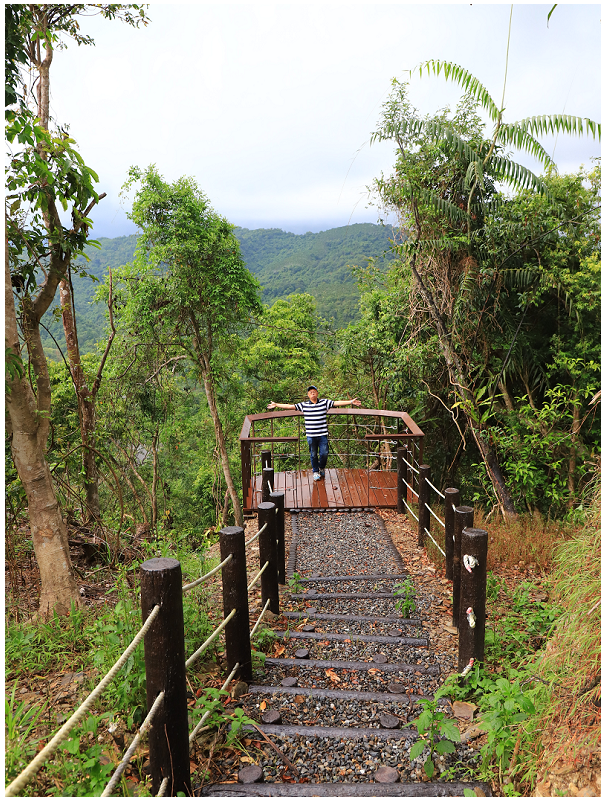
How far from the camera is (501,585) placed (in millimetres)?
4543

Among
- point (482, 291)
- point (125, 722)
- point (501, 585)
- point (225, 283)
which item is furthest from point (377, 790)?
point (225, 283)

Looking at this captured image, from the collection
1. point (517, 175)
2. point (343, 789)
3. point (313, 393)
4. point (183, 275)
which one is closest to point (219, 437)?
point (183, 275)

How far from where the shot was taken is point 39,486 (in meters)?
3.48

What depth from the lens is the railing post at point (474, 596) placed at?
290 cm

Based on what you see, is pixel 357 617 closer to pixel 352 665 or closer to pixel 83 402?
pixel 352 665

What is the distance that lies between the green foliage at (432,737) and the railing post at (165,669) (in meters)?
0.99

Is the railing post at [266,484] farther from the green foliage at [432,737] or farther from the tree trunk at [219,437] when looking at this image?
the tree trunk at [219,437]

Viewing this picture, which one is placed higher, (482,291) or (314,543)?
(482,291)

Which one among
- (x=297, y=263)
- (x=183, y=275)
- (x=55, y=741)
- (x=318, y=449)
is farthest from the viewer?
(x=297, y=263)

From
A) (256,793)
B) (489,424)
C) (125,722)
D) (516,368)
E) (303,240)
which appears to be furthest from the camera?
(303,240)

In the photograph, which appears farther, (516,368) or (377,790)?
(516,368)

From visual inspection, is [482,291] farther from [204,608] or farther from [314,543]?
[204,608]

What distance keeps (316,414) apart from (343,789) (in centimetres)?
532

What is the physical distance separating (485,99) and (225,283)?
728 cm
